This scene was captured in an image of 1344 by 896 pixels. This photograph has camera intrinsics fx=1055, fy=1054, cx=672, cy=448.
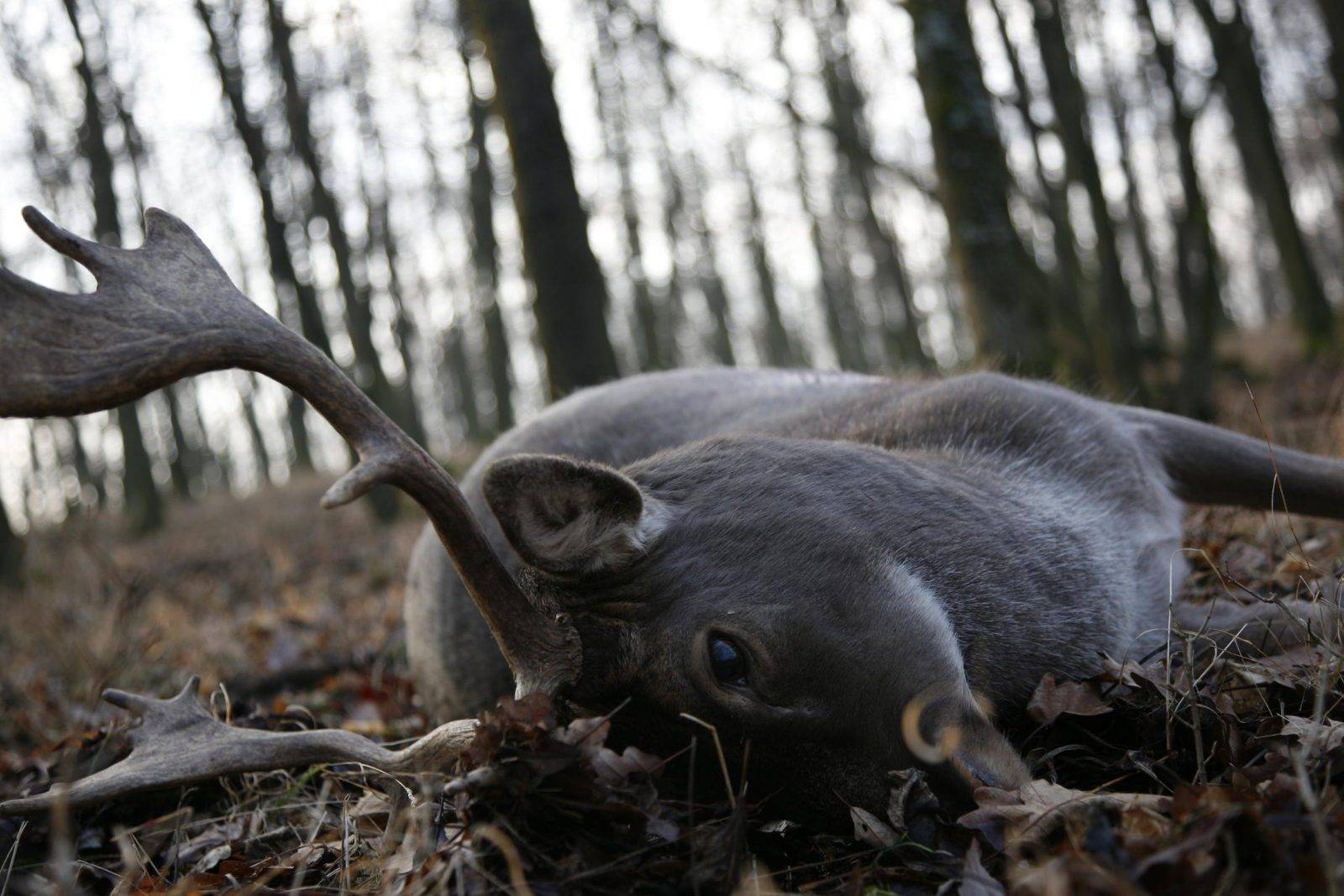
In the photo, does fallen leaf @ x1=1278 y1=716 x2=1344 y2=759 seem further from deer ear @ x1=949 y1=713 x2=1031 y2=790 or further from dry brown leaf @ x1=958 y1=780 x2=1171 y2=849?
deer ear @ x1=949 y1=713 x2=1031 y2=790

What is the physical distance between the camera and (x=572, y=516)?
2520 millimetres

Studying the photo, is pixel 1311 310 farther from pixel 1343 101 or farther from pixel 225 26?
pixel 225 26

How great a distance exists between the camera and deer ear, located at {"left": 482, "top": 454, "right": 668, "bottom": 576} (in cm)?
242

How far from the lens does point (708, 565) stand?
97.4 inches

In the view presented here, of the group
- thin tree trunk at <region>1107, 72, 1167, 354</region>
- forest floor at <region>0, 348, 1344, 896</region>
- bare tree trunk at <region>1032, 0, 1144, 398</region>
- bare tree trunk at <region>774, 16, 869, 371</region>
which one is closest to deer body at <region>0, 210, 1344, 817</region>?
forest floor at <region>0, 348, 1344, 896</region>

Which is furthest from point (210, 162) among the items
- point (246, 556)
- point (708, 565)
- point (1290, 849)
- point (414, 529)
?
point (1290, 849)

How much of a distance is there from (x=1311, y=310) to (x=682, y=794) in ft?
47.9

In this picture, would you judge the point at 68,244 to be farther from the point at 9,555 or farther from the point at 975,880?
the point at 9,555

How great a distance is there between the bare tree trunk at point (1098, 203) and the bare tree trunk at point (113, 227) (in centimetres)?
1557

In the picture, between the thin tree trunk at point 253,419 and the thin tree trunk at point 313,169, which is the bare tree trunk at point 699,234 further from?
the thin tree trunk at point 253,419

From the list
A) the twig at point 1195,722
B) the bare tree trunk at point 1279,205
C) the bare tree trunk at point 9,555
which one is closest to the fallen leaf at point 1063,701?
the twig at point 1195,722

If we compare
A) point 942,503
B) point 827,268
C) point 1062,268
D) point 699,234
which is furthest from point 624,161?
point 942,503

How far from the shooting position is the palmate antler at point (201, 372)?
2.08 meters

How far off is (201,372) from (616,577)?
3.32 feet
